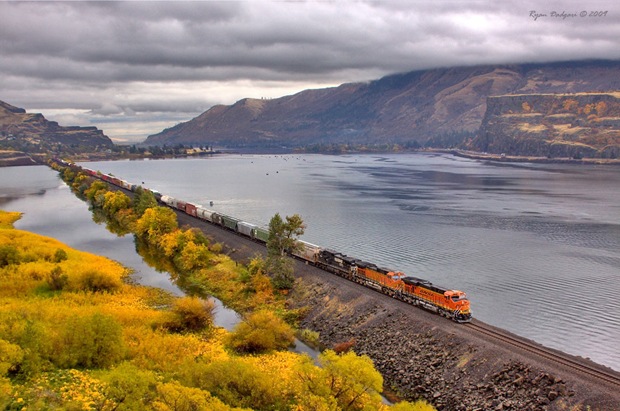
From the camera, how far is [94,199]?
583 ft

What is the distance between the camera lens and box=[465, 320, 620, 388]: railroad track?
42.0m

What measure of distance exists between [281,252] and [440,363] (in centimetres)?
3622

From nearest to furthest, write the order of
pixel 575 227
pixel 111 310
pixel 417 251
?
pixel 111 310 < pixel 417 251 < pixel 575 227

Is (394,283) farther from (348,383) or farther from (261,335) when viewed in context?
(348,383)

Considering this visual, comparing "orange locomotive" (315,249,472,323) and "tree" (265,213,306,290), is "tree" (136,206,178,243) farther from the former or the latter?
"orange locomotive" (315,249,472,323)

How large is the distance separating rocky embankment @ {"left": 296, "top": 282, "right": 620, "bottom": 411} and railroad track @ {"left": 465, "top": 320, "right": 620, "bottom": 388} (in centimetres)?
237

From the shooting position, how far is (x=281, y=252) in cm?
7944

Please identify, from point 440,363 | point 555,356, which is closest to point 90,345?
point 440,363

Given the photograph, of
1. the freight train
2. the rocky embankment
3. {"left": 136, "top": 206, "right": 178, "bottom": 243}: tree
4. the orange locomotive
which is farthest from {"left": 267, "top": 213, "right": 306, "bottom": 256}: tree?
{"left": 136, "top": 206, "right": 178, "bottom": 243}: tree

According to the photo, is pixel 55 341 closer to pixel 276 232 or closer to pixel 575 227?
pixel 276 232

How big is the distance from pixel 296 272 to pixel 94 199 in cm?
12109

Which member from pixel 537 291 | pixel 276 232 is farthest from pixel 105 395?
pixel 537 291

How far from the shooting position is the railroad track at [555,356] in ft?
138

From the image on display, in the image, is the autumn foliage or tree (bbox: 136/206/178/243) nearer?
the autumn foliage
